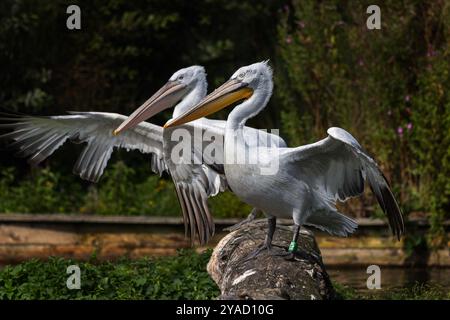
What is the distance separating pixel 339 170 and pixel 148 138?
197cm

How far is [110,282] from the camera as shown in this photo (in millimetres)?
7066

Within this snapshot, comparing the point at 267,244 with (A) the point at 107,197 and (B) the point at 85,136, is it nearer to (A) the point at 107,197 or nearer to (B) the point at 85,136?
(B) the point at 85,136

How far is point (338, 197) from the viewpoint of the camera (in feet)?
21.4

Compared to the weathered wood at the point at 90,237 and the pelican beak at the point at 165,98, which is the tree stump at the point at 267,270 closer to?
the pelican beak at the point at 165,98

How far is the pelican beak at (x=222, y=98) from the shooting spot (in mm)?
6633

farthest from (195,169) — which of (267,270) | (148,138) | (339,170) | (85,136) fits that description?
(267,270)

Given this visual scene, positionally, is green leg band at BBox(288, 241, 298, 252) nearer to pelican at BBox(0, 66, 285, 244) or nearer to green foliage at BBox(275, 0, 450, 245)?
pelican at BBox(0, 66, 285, 244)

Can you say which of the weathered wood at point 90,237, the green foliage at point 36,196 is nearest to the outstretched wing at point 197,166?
the weathered wood at point 90,237

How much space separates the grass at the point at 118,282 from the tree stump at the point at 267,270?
9.3 inches

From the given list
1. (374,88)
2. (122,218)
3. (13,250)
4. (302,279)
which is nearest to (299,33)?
(374,88)

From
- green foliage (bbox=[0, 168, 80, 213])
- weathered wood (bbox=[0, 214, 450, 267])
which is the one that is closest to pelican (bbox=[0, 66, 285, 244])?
weathered wood (bbox=[0, 214, 450, 267])

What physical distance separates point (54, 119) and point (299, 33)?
13.9 feet

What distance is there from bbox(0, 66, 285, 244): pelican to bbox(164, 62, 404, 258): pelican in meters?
0.72

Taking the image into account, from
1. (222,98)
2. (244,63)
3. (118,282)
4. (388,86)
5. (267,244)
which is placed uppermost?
(244,63)
